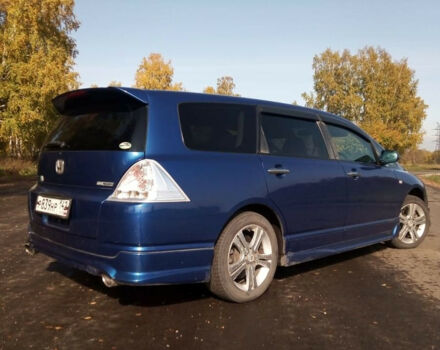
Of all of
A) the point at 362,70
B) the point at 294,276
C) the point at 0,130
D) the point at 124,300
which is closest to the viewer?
the point at 124,300

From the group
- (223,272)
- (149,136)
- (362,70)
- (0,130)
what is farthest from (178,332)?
(362,70)

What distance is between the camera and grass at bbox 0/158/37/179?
21.3 metres

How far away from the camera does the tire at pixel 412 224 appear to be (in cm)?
587

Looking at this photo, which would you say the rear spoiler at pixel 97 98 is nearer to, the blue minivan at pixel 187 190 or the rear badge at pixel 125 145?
the blue minivan at pixel 187 190

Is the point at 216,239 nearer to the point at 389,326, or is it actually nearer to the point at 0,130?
the point at 389,326

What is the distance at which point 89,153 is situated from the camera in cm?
340

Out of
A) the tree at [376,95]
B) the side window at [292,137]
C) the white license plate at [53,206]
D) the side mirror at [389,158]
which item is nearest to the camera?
the white license plate at [53,206]

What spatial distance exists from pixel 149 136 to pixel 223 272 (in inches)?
47.5

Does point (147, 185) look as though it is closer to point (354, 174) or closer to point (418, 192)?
point (354, 174)

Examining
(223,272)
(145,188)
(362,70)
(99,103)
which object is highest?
(362,70)

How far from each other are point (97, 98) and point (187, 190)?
112 cm

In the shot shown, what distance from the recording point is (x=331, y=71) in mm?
56938

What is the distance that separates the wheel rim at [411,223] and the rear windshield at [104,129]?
4.01m

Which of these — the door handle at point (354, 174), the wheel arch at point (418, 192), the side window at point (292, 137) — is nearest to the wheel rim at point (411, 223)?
the wheel arch at point (418, 192)
